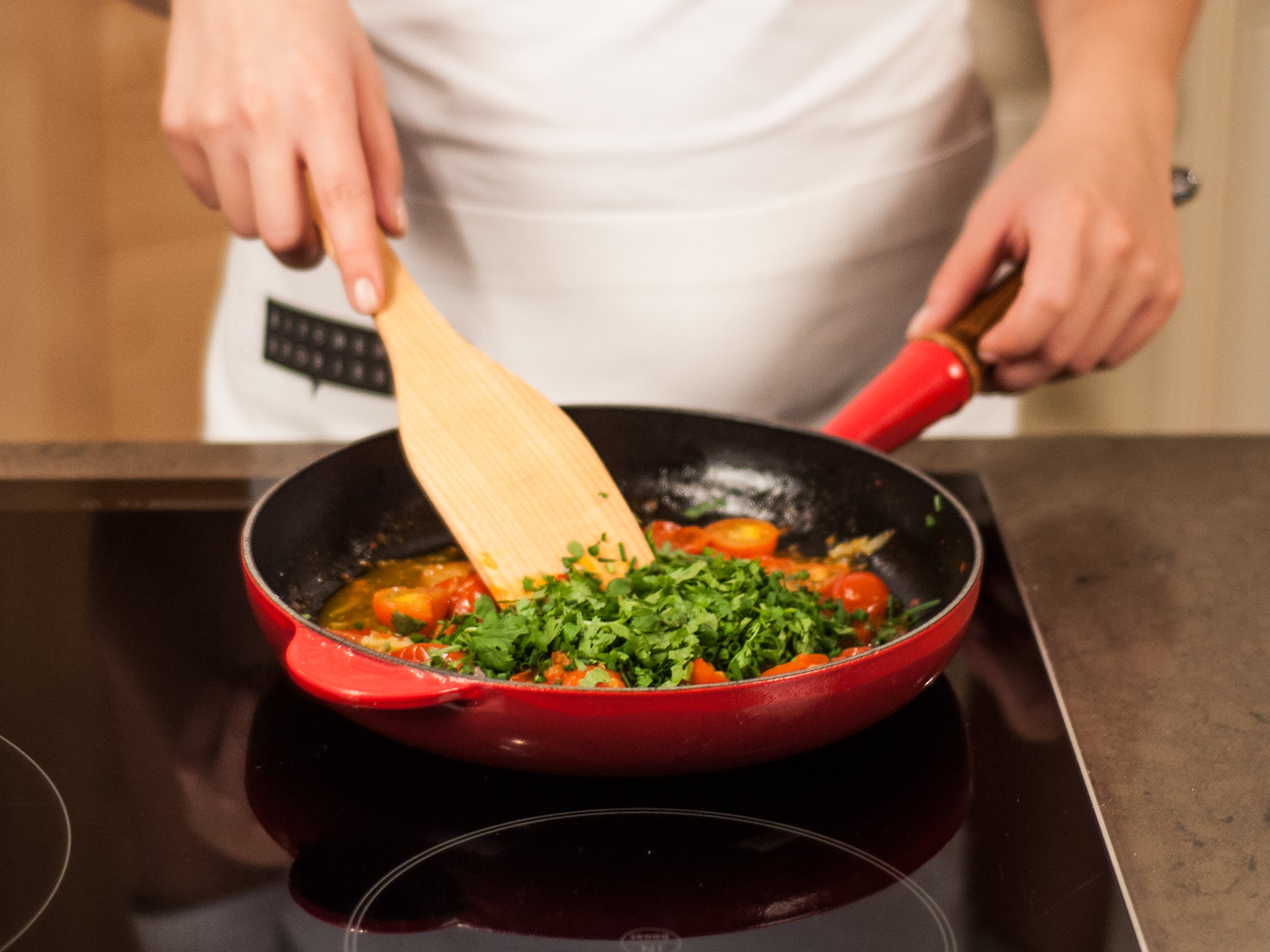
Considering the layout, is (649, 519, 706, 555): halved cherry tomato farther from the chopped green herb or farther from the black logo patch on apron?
the black logo patch on apron

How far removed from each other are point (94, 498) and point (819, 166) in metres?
0.75

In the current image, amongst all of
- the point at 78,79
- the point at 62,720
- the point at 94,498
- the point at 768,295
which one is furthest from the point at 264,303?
the point at 78,79

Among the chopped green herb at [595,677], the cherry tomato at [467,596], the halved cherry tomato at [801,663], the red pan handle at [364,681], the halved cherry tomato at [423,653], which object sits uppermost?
the red pan handle at [364,681]

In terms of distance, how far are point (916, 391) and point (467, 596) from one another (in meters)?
0.38

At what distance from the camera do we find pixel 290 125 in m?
0.89

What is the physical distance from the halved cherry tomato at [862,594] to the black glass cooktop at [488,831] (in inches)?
3.1

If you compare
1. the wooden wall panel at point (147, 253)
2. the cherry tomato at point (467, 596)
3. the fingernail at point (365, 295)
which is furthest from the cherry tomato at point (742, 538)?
the wooden wall panel at point (147, 253)

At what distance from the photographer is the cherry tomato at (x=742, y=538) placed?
0.89m

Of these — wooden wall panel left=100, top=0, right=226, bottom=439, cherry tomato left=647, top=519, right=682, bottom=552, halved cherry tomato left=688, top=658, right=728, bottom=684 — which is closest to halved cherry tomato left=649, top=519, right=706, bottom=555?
cherry tomato left=647, top=519, right=682, bottom=552

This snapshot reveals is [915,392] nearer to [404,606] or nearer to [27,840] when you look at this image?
[404,606]

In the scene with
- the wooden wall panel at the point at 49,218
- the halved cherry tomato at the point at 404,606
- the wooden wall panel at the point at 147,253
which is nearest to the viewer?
the halved cherry tomato at the point at 404,606

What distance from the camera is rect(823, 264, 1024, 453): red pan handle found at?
3.02 ft

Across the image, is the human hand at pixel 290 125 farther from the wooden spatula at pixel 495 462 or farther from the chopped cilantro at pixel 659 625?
the chopped cilantro at pixel 659 625

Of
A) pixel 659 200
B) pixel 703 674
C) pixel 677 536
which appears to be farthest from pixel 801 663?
pixel 659 200
